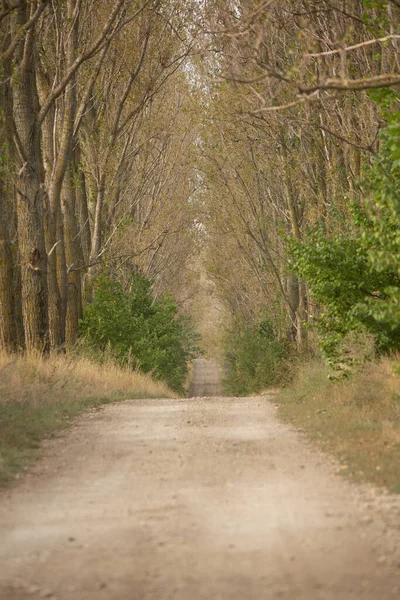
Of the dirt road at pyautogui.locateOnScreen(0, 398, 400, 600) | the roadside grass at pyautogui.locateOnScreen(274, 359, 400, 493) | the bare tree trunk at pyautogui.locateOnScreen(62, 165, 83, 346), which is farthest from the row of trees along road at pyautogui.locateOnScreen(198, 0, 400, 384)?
→ the bare tree trunk at pyautogui.locateOnScreen(62, 165, 83, 346)

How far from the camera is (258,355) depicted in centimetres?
3472

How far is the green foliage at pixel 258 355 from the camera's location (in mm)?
32428

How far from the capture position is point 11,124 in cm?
1961

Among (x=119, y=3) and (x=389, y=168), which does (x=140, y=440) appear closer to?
(x=389, y=168)

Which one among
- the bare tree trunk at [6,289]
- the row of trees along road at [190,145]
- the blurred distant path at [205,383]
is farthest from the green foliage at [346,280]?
the blurred distant path at [205,383]

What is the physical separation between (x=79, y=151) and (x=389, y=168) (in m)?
16.1

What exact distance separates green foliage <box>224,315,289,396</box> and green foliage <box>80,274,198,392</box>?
2.96m

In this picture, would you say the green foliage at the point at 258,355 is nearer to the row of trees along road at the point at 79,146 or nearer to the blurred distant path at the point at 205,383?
the row of trees along road at the point at 79,146

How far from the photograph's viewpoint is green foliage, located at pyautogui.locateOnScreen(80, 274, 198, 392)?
1075 inches

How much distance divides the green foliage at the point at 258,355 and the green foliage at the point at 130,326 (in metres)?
2.96

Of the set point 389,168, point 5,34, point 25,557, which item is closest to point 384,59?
point 389,168

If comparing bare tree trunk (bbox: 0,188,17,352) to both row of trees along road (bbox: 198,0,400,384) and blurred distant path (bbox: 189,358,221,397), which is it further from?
blurred distant path (bbox: 189,358,221,397)

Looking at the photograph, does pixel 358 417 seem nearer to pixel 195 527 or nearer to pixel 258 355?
pixel 195 527

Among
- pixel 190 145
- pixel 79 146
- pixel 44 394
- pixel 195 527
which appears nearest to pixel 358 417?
pixel 44 394
